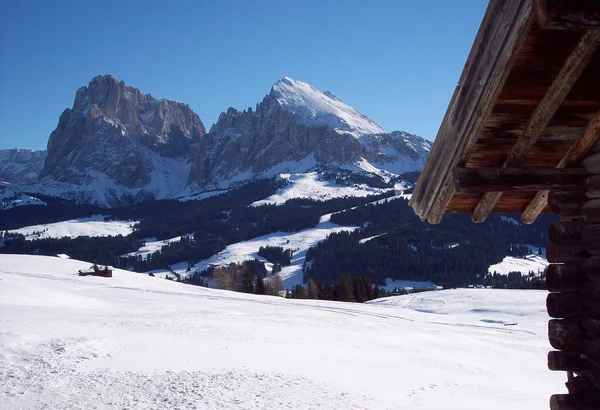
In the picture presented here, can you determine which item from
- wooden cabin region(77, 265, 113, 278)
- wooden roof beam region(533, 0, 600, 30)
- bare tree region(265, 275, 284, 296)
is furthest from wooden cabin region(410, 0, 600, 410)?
bare tree region(265, 275, 284, 296)

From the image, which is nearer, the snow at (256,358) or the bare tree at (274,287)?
the snow at (256,358)

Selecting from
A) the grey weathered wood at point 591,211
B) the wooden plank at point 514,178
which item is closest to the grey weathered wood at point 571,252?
the grey weathered wood at point 591,211

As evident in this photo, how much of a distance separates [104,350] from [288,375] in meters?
7.66

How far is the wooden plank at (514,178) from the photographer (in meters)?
5.11

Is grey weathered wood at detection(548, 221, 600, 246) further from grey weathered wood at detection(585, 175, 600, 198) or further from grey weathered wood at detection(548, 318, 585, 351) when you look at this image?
grey weathered wood at detection(548, 318, 585, 351)

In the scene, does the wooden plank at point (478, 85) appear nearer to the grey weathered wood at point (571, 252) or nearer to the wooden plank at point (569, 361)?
the grey weathered wood at point (571, 252)

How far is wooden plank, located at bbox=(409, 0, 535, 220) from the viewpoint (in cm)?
381

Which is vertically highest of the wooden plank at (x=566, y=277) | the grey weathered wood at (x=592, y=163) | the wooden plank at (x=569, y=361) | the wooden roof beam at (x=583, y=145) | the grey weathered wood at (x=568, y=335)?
the wooden roof beam at (x=583, y=145)

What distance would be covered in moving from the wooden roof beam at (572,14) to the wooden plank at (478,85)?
25cm

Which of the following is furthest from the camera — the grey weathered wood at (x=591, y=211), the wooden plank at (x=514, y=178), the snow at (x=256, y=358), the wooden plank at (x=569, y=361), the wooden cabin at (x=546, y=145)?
the snow at (x=256, y=358)

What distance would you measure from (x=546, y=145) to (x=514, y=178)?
1.71ft

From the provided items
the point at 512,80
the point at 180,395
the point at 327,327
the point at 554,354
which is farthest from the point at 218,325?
the point at 512,80

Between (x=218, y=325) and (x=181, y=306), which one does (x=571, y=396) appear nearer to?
(x=218, y=325)

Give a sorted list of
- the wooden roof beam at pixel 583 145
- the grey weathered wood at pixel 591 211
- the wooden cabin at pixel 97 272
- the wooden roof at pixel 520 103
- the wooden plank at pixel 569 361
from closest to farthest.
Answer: the wooden roof at pixel 520 103 → the wooden roof beam at pixel 583 145 → the grey weathered wood at pixel 591 211 → the wooden plank at pixel 569 361 → the wooden cabin at pixel 97 272
